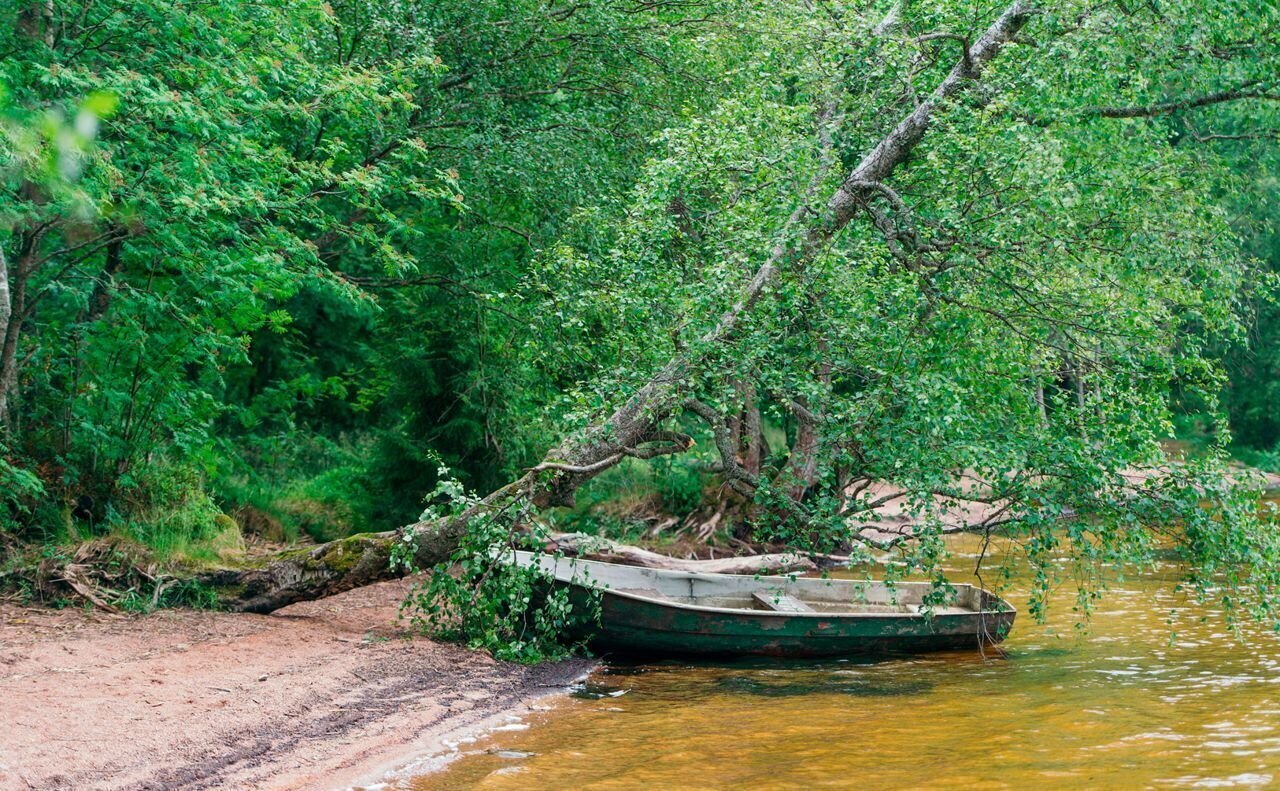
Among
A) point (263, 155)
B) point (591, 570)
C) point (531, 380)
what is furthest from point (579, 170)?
point (591, 570)

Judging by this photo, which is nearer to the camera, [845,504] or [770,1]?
[845,504]

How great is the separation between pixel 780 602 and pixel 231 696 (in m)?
5.36

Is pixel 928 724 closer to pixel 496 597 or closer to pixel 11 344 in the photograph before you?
pixel 496 597

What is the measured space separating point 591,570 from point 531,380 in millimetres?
4392

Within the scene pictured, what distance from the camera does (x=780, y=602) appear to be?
11.4 metres

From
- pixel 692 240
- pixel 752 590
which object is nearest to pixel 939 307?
pixel 692 240

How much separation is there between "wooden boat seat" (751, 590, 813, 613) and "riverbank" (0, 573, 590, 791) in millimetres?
1971

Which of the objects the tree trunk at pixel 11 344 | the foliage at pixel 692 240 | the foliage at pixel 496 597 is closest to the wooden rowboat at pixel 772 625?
the foliage at pixel 496 597

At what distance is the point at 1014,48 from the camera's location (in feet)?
35.0

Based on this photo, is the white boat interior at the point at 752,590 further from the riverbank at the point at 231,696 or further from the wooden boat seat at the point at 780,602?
the riverbank at the point at 231,696

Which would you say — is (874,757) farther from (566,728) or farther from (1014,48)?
(1014,48)

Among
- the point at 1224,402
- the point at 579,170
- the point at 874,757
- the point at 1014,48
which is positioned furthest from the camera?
the point at 1224,402

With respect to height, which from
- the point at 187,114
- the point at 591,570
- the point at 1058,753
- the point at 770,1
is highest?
the point at 770,1

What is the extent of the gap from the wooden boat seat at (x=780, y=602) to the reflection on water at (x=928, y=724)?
65 centimetres
